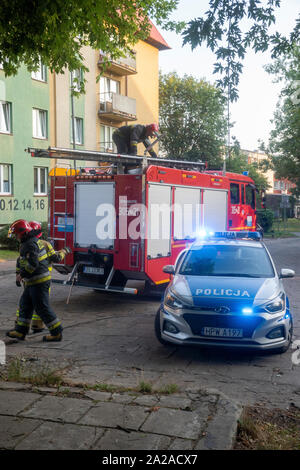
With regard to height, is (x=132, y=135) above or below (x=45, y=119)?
below

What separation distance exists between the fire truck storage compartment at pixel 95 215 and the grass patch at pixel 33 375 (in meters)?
4.28

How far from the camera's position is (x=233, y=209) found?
1531 cm

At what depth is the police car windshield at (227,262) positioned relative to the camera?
7145 mm

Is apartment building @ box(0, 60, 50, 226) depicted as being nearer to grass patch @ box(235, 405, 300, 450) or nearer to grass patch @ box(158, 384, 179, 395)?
grass patch @ box(158, 384, 179, 395)

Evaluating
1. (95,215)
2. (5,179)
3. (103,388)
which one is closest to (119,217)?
(95,215)

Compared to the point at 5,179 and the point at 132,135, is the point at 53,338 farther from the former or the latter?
the point at 5,179

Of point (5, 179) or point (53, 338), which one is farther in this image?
point (5, 179)

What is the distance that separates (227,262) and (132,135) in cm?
489

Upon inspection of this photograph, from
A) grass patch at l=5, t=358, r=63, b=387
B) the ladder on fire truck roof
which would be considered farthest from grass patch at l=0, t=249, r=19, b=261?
grass patch at l=5, t=358, r=63, b=387

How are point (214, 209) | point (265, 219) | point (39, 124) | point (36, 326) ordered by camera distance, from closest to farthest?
point (36, 326), point (214, 209), point (39, 124), point (265, 219)

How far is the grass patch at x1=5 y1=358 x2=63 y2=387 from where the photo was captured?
524 centimetres

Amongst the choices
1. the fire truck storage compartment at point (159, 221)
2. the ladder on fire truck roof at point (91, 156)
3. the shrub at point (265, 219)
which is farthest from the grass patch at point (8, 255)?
the shrub at point (265, 219)

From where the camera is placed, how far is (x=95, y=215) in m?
10.1

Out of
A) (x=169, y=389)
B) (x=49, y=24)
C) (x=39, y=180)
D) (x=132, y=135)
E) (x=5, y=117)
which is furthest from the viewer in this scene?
(x=39, y=180)
